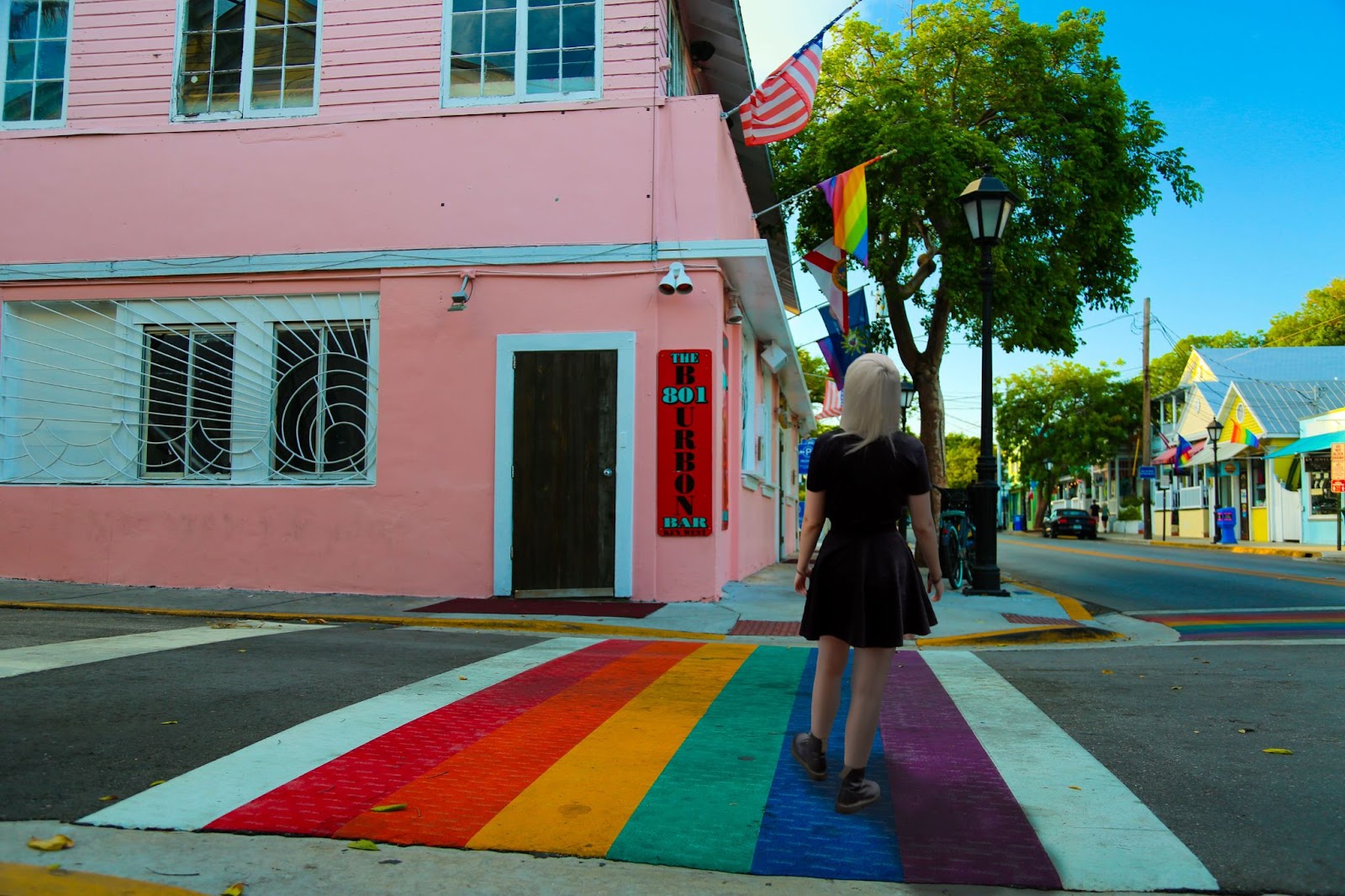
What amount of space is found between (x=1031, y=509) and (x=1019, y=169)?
82906mm

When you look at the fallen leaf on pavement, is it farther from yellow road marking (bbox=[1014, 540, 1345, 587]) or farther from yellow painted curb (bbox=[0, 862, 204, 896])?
yellow road marking (bbox=[1014, 540, 1345, 587])

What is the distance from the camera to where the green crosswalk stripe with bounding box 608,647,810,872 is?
122 inches

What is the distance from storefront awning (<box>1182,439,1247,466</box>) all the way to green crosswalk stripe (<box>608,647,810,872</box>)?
36972 millimetres

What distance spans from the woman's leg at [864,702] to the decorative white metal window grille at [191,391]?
8389mm

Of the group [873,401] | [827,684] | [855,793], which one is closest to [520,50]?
[873,401]

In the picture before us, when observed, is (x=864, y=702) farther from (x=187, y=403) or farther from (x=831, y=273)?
(x=831, y=273)

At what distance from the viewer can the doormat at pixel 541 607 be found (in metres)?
9.42

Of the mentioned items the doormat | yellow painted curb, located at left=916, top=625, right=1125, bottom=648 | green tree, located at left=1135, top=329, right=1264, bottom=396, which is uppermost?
green tree, located at left=1135, top=329, right=1264, bottom=396

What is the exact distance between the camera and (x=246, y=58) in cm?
1159

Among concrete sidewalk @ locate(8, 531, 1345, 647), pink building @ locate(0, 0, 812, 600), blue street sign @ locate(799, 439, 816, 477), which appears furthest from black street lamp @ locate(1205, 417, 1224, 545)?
pink building @ locate(0, 0, 812, 600)

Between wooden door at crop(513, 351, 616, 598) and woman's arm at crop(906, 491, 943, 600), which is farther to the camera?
wooden door at crop(513, 351, 616, 598)

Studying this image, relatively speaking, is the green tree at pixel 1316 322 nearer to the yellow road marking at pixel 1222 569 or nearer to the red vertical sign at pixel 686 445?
the yellow road marking at pixel 1222 569

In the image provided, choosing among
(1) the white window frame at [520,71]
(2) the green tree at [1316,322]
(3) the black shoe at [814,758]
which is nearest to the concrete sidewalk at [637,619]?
(3) the black shoe at [814,758]

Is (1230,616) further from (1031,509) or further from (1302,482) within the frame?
(1031,509)
